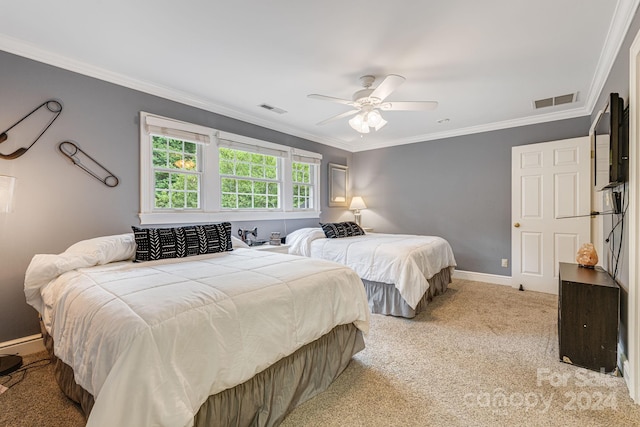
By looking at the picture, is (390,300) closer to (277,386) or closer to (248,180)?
(277,386)

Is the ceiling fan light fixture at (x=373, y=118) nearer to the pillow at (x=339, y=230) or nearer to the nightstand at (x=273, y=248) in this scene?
the pillow at (x=339, y=230)

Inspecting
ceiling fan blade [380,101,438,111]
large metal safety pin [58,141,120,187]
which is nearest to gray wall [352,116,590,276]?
ceiling fan blade [380,101,438,111]

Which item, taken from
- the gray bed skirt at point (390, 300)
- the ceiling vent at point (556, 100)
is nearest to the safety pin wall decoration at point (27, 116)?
the gray bed skirt at point (390, 300)

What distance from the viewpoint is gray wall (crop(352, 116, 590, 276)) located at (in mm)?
4445

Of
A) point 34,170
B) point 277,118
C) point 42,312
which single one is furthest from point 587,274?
point 34,170

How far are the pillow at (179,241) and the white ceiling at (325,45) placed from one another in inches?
60.1

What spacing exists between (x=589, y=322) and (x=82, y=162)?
434cm

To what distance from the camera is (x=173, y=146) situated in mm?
3400

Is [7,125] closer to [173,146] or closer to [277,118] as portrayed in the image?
[173,146]

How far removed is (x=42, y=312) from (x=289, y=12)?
2704 mm

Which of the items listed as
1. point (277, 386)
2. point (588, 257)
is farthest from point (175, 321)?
point (588, 257)

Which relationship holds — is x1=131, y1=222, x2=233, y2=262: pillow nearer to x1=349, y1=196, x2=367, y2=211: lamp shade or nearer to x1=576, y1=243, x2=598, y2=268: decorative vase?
x1=349, y1=196, x2=367, y2=211: lamp shade

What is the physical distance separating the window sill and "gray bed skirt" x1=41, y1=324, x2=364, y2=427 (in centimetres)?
130

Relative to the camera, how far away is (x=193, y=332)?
128cm
